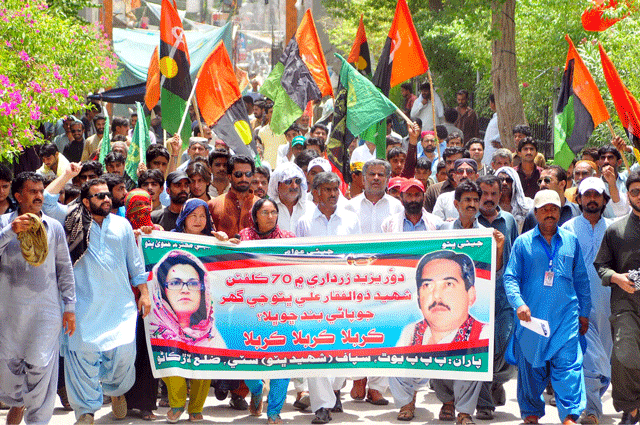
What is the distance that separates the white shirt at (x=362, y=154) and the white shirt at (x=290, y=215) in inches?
142

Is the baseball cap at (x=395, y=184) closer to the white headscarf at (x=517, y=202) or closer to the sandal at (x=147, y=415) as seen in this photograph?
the white headscarf at (x=517, y=202)

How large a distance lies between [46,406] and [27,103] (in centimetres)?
341

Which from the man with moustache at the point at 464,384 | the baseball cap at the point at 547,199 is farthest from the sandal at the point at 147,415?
the baseball cap at the point at 547,199

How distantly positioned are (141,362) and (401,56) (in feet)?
16.7

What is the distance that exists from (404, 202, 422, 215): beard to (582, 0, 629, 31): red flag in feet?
18.0

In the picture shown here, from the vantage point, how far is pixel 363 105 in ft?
35.0

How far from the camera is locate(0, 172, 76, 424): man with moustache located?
22.9ft

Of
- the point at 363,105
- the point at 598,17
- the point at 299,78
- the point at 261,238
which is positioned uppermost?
the point at 598,17

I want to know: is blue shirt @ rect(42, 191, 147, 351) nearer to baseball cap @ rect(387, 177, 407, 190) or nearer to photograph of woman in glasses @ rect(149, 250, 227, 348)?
photograph of woman in glasses @ rect(149, 250, 227, 348)

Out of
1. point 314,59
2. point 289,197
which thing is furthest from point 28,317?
point 314,59

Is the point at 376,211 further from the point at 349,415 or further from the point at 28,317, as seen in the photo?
the point at 28,317

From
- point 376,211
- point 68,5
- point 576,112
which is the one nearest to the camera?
point 376,211

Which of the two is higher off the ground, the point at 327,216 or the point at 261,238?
the point at 327,216

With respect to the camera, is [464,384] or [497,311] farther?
[497,311]
